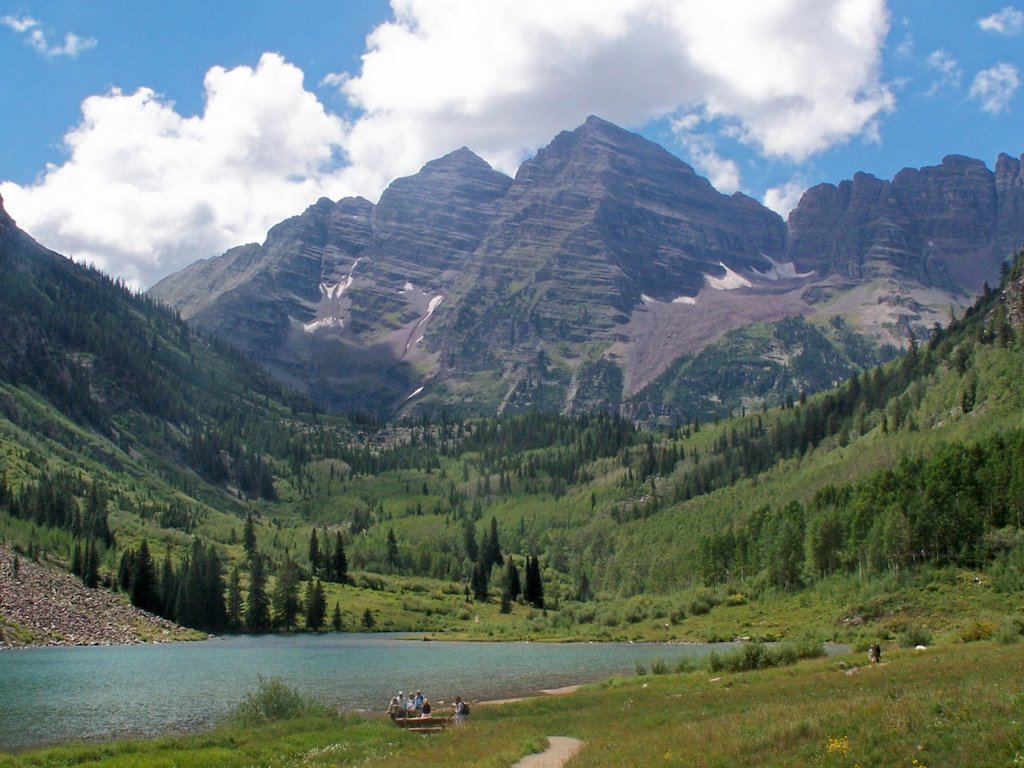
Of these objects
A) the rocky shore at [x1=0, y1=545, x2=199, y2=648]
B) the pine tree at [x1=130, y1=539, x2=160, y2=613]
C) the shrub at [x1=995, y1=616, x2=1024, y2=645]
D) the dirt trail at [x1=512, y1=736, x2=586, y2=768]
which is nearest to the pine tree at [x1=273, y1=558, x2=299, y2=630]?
the rocky shore at [x1=0, y1=545, x2=199, y2=648]

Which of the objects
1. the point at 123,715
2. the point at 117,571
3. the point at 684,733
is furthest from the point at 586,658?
the point at 117,571

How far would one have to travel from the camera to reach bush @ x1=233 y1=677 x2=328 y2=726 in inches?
2247

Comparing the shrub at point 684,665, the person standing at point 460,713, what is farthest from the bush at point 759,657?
the person standing at point 460,713

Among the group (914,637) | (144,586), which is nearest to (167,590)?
(144,586)

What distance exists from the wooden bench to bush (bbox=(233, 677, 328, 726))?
595cm

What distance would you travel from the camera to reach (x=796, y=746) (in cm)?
2870

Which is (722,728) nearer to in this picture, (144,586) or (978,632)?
(978,632)

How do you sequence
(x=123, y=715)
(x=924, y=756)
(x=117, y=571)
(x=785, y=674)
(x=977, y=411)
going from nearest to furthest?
1. (x=924, y=756)
2. (x=785, y=674)
3. (x=123, y=715)
4. (x=117, y=571)
5. (x=977, y=411)

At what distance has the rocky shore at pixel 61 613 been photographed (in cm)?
12938

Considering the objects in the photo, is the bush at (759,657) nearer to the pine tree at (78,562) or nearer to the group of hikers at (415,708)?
the group of hikers at (415,708)

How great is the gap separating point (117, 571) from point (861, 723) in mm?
176321

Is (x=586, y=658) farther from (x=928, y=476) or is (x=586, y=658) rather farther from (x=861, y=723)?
(x=861, y=723)

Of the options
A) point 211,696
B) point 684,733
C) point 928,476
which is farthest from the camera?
point 928,476

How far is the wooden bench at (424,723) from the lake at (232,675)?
15981 millimetres
